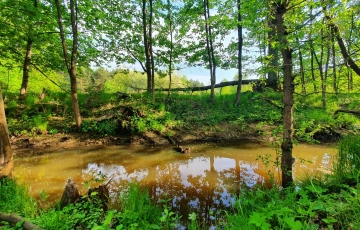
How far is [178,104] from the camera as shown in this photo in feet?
38.9

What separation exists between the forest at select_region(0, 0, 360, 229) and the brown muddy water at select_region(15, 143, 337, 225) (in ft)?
1.09

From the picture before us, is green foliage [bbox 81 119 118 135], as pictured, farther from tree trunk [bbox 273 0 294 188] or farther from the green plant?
tree trunk [bbox 273 0 294 188]

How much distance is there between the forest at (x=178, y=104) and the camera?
265 cm

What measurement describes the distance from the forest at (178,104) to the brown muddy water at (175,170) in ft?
1.09

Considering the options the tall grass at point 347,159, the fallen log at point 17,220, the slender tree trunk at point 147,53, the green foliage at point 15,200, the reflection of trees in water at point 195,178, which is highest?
the slender tree trunk at point 147,53

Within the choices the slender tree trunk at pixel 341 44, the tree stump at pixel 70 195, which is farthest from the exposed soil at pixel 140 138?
the tree stump at pixel 70 195

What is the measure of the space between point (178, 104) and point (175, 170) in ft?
21.8

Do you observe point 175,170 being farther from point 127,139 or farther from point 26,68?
point 26,68

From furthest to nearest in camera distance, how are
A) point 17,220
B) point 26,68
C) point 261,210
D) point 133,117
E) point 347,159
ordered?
point 133,117
point 26,68
point 347,159
point 261,210
point 17,220

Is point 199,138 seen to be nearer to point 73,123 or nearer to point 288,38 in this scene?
point 73,123

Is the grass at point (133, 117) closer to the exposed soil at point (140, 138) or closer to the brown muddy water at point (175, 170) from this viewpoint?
the exposed soil at point (140, 138)

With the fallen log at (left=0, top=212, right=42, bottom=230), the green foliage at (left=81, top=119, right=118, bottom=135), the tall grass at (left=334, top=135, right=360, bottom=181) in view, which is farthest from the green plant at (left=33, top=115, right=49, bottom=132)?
the tall grass at (left=334, top=135, right=360, bottom=181)

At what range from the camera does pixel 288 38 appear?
10.4ft

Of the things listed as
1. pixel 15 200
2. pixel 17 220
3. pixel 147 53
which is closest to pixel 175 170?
pixel 15 200
